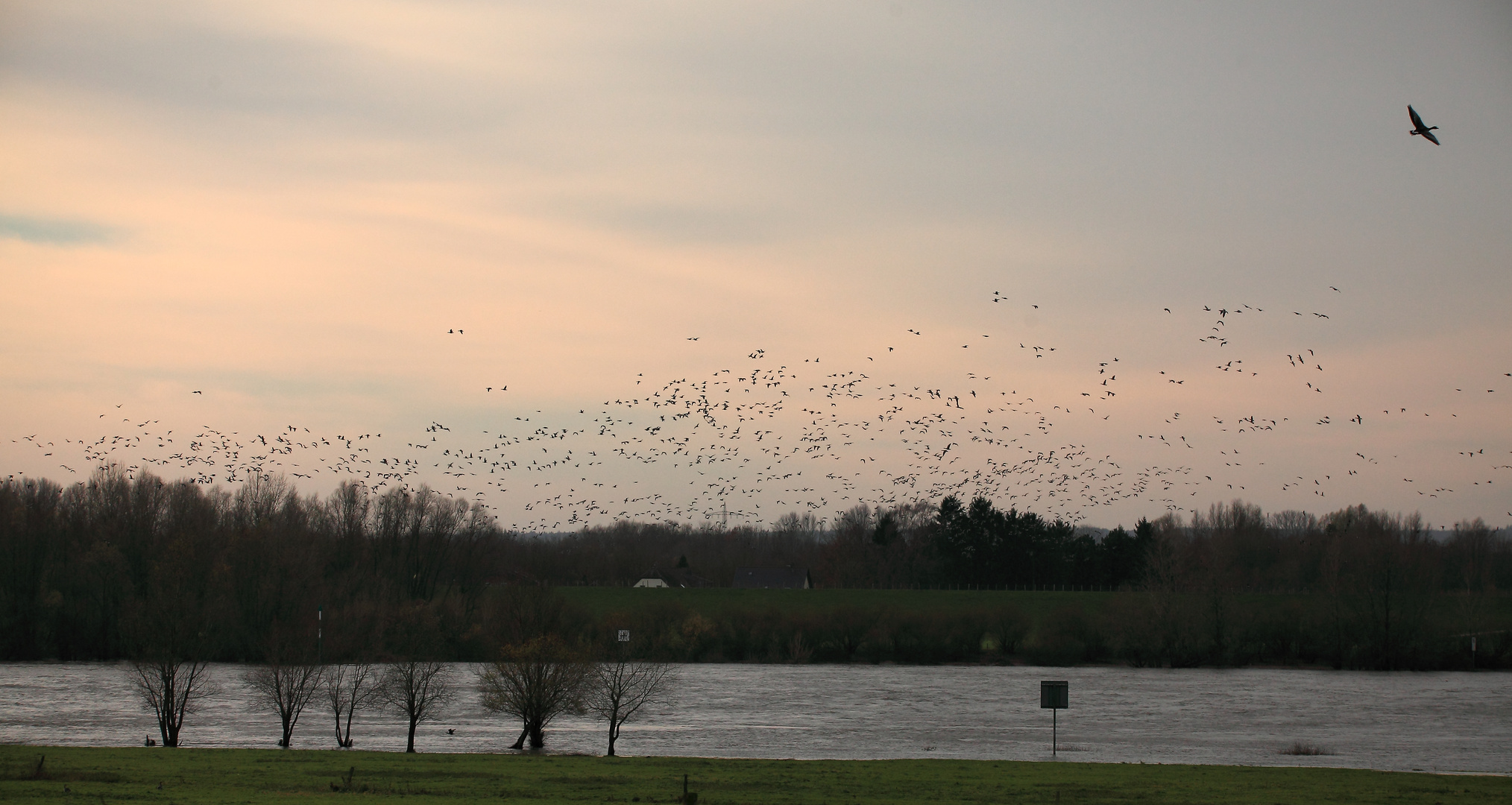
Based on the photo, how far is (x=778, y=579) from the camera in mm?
195375

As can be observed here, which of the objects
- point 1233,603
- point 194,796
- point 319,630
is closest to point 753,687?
point 319,630

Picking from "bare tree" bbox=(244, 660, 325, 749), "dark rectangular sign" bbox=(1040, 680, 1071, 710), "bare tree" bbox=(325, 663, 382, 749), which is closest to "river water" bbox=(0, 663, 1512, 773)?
"bare tree" bbox=(325, 663, 382, 749)

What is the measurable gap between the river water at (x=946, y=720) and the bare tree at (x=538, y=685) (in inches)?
60.3

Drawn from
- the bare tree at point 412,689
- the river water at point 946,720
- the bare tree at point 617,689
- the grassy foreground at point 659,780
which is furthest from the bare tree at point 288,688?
the bare tree at point 617,689

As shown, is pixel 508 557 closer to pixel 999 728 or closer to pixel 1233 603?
pixel 1233 603

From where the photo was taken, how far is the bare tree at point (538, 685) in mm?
54406

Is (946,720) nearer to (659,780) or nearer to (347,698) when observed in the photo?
(347,698)

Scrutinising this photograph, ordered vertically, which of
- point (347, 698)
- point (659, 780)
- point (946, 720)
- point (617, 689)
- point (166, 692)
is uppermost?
point (617, 689)

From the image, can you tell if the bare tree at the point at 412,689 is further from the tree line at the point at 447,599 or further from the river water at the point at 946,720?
the tree line at the point at 447,599

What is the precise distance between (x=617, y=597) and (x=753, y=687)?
48.7m

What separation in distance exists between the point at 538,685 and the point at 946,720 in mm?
21972

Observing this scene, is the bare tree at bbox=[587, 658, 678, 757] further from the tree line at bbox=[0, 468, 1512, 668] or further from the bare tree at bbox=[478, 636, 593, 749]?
the tree line at bbox=[0, 468, 1512, 668]

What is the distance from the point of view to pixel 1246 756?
159 feet

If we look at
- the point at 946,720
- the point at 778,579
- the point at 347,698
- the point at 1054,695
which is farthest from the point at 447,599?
the point at 778,579
